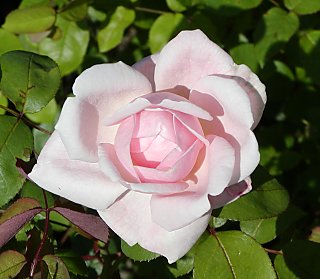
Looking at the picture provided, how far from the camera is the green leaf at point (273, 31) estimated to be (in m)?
1.79

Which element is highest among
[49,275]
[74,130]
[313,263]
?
[74,130]

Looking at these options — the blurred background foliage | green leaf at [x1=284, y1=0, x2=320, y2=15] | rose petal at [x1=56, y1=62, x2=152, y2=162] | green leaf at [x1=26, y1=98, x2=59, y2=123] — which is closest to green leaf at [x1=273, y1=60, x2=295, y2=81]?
the blurred background foliage

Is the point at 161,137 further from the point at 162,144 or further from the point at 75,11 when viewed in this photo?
the point at 75,11

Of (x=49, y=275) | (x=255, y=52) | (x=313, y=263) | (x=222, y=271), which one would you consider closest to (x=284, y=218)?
(x=313, y=263)

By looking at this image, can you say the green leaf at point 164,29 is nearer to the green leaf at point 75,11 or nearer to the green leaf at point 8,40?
the green leaf at point 75,11

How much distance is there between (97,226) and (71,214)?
0.06 m

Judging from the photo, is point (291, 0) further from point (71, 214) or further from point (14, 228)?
point (14, 228)

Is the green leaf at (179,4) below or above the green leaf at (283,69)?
above

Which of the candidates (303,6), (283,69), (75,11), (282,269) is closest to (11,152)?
(75,11)

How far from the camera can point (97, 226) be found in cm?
130

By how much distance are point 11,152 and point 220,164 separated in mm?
522

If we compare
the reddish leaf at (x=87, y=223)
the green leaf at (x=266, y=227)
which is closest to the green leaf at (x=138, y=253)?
the reddish leaf at (x=87, y=223)

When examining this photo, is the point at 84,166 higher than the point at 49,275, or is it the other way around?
the point at 84,166

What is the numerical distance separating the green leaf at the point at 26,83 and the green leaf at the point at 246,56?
644mm
